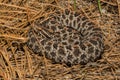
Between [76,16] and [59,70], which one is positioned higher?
[76,16]

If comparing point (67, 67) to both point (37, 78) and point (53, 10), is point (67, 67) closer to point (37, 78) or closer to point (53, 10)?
point (37, 78)

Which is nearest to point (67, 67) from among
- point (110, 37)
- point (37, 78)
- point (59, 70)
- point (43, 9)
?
point (59, 70)

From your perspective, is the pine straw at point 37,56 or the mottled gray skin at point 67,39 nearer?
the pine straw at point 37,56

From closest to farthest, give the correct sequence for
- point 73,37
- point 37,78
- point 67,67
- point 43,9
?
point 37,78 < point 67,67 < point 73,37 < point 43,9

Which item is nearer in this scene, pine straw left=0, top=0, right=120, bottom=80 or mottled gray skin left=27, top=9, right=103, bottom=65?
pine straw left=0, top=0, right=120, bottom=80
